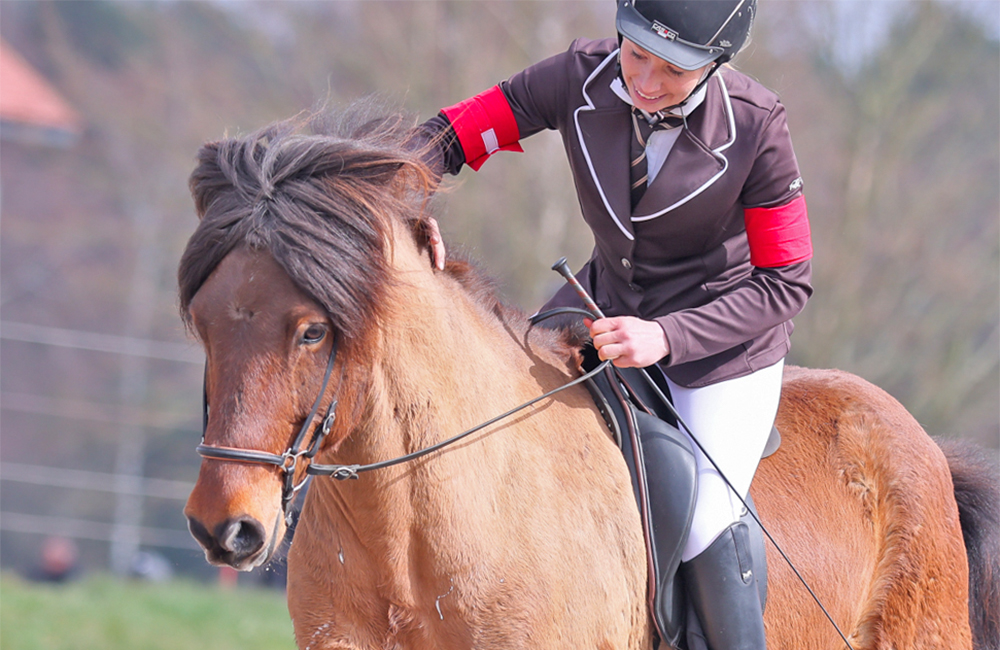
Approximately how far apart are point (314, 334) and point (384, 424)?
0.39 metres

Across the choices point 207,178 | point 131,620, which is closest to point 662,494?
point 207,178

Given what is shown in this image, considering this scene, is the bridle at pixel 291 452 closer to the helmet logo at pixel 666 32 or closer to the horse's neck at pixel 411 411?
the horse's neck at pixel 411 411

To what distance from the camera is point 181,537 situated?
58.5 ft

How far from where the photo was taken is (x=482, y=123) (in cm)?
359

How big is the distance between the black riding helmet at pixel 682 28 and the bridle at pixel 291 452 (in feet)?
4.42

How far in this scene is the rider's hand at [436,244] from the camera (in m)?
3.16

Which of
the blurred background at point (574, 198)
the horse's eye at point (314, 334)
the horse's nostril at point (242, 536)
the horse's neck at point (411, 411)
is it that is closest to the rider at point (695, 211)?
the horse's neck at point (411, 411)

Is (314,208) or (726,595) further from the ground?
(314,208)

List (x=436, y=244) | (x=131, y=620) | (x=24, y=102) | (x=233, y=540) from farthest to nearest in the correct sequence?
1. (x=24, y=102)
2. (x=131, y=620)
3. (x=436, y=244)
4. (x=233, y=540)

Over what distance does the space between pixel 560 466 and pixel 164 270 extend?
21.5 metres

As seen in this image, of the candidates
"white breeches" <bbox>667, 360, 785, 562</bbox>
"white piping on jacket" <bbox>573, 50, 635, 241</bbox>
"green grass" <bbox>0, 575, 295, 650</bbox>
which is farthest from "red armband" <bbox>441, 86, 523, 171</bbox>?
"green grass" <bbox>0, 575, 295, 650</bbox>

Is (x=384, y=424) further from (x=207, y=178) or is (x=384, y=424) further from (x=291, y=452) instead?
(x=207, y=178)

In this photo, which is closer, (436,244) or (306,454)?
(306,454)

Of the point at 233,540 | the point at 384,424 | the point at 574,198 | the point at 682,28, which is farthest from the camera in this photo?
the point at 574,198
